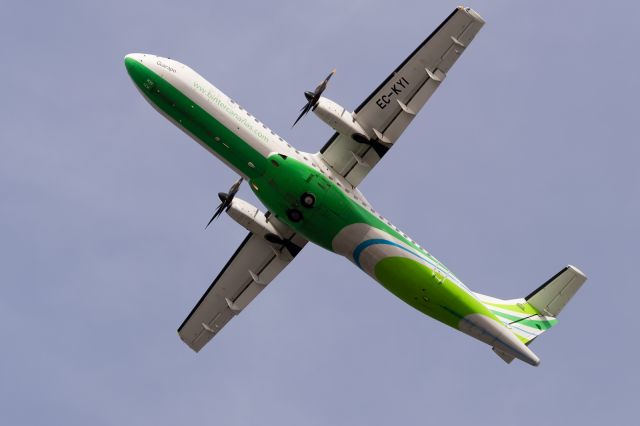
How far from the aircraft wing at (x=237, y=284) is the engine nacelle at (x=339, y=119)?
664 centimetres

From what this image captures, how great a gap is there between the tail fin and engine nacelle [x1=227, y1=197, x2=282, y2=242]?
33.5 feet

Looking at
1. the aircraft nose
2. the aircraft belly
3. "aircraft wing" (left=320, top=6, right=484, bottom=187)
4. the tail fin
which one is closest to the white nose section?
the aircraft belly

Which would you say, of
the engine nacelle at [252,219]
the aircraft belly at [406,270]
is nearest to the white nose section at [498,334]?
the aircraft belly at [406,270]

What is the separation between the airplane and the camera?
38.2 metres

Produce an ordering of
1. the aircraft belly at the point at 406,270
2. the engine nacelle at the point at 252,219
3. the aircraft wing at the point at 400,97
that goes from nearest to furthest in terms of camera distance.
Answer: the aircraft wing at the point at 400,97 < the aircraft belly at the point at 406,270 < the engine nacelle at the point at 252,219

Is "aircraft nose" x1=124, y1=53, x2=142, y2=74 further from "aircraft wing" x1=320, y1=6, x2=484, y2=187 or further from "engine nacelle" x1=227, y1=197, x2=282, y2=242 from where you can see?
"aircraft wing" x1=320, y1=6, x2=484, y2=187

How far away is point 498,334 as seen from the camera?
4034 centimetres

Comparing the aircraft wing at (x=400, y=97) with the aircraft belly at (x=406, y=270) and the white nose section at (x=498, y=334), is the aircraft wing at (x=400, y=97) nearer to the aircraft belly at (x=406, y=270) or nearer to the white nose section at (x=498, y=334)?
the aircraft belly at (x=406, y=270)

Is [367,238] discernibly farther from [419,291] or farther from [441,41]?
[441,41]

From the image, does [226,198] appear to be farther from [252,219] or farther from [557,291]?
[557,291]

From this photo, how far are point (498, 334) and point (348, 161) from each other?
10.2 m

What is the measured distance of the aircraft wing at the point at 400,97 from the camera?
1492 inches

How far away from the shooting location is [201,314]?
45000mm

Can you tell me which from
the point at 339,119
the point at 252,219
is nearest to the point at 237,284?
the point at 252,219
